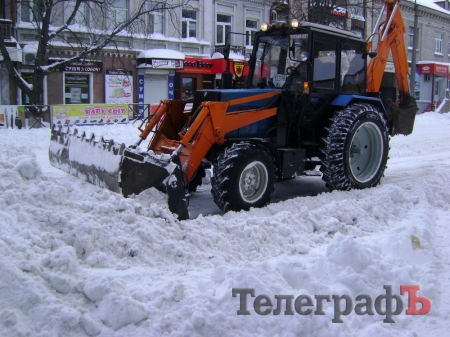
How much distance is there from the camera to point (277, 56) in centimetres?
757

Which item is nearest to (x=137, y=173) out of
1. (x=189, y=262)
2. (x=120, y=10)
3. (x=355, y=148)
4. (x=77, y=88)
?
(x=189, y=262)

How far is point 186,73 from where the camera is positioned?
23.3 metres

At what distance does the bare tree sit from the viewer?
16438 mm

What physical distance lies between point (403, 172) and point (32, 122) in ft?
36.1

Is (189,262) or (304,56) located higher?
(304,56)

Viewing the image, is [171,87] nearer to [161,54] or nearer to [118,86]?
[161,54]

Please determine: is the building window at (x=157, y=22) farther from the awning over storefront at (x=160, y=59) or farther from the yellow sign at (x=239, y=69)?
the yellow sign at (x=239, y=69)

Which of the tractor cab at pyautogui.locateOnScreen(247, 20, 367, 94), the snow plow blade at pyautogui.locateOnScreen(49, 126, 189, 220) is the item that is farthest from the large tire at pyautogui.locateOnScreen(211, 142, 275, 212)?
the tractor cab at pyautogui.locateOnScreen(247, 20, 367, 94)

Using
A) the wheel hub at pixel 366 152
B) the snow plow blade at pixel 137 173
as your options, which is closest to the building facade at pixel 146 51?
the wheel hub at pixel 366 152

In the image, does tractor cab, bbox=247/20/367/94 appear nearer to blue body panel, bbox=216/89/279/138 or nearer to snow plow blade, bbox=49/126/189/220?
blue body panel, bbox=216/89/279/138

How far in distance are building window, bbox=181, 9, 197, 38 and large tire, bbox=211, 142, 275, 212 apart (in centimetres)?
1769

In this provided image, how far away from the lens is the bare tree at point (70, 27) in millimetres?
16438

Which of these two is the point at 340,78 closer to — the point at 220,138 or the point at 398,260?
the point at 220,138

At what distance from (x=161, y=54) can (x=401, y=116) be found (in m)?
14.0
